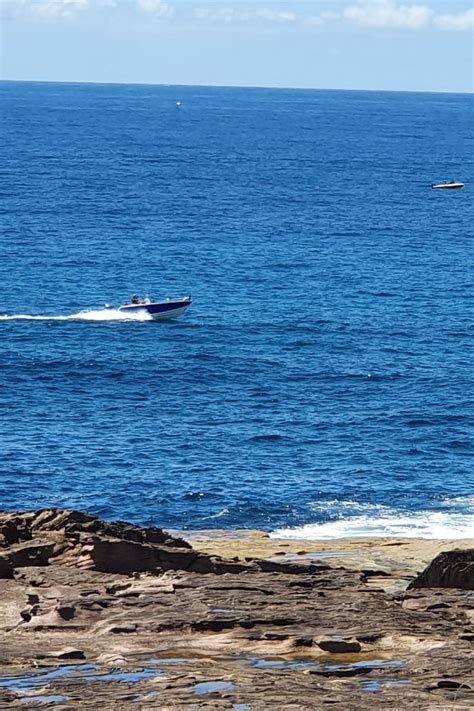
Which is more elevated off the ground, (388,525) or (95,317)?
(95,317)

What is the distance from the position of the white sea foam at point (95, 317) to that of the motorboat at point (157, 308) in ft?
0.86

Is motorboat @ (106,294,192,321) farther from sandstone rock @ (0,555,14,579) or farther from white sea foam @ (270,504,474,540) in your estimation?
sandstone rock @ (0,555,14,579)

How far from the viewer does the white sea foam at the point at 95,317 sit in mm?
107125

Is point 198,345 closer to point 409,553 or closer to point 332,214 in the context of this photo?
point 409,553

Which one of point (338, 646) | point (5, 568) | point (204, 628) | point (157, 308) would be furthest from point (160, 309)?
point (338, 646)

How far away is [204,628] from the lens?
33.8m

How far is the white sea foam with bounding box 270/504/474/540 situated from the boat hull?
141 feet

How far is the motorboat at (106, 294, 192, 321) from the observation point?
10806 centimetres

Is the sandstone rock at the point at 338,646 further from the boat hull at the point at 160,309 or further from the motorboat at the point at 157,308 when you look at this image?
the boat hull at the point at 160,309

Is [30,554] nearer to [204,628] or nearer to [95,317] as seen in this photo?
[204,628]

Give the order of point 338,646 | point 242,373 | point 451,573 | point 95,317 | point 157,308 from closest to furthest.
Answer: point 338,646 → point 451,573 → point 242,373 → point 157,308 → point 95,317

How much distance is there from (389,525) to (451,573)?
24.2 m

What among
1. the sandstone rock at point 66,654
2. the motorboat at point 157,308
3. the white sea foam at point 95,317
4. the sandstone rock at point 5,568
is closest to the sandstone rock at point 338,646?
the sandstone rock at point 66,654

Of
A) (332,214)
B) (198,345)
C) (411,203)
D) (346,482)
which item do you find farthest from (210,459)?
(411,203)
